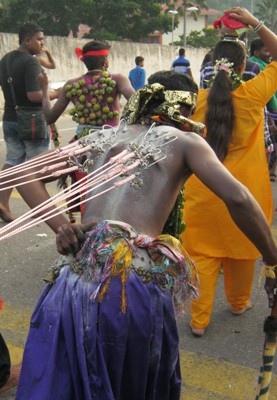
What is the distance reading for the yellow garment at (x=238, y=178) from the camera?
12.2 ft

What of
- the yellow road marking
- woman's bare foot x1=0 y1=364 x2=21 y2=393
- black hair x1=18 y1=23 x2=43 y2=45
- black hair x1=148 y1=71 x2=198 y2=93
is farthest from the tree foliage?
black hair x1=148 y1=71 x2=198 y2=93

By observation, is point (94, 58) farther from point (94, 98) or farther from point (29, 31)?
point (29, 31)

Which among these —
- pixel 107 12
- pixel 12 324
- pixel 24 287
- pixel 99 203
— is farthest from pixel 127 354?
pixel 107 12

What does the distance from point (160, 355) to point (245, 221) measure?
1.84ft

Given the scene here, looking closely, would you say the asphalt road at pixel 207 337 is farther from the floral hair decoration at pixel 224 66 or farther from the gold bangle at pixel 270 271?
the floral hair decoration at pixel 224 66

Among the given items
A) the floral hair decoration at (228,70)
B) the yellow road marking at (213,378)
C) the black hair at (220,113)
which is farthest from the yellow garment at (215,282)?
the floral hair decoration at (228,70)

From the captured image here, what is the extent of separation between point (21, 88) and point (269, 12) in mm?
71826

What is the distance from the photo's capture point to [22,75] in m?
5.95

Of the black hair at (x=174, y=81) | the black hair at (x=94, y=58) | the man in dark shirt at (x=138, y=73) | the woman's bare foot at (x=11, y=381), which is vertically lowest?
the man in dark shirt at (x=138, y=73)

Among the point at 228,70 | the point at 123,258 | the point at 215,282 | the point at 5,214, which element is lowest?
the point at 5,214

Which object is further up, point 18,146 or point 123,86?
point 123,86

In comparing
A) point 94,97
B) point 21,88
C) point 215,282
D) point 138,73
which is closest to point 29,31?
point 21,88

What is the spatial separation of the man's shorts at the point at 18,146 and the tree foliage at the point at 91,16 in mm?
28682

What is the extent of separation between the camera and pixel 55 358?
82.5 inches
